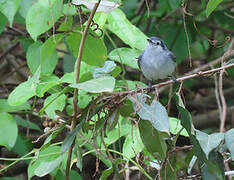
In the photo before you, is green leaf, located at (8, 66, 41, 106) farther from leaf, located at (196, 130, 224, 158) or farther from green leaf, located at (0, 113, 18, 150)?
leaf, located at (196, 130, 224, 158)

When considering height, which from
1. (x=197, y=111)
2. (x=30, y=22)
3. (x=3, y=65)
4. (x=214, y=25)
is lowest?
(x=197, y=111)

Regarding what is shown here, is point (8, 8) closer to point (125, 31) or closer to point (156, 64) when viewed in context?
point (125, 31)

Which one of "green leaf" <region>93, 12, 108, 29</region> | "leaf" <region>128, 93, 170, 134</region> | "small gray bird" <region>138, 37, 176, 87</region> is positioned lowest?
"small gray bird" <region>138, 37, 176, 87</region>

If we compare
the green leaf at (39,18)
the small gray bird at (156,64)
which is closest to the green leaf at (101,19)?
the green leaf at (39,18)

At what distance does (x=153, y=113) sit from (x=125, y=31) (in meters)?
0.94

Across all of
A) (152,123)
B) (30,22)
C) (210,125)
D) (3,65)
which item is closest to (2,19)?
(30,22)

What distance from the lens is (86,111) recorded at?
206 cm

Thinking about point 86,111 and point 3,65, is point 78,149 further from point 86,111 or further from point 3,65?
point 3,65

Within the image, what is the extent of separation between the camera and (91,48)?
2.08 metres

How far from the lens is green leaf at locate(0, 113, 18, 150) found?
2.62 meters

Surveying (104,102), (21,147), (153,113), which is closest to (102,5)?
(104,102)

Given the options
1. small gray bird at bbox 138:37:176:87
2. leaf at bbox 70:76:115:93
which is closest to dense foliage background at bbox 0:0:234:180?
leaf at bbox 70:76:115:93

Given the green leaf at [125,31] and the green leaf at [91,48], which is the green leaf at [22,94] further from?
the green leaf at [125,31]

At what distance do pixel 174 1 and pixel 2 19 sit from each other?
1.33 m
